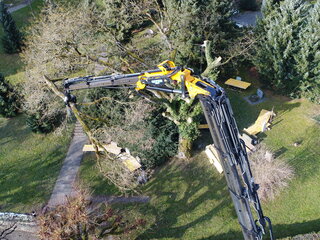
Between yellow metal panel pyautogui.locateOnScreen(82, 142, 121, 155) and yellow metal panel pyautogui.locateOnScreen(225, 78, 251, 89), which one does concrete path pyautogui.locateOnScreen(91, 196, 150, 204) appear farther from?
yellow metal panel pyautogui.locateOnScreen(225, 78, 251, 89)

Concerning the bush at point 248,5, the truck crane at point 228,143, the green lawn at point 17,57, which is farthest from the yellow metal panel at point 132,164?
the bush at point 248,5

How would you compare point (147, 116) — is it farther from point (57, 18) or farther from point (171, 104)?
point (57, 18)

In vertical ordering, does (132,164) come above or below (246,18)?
above

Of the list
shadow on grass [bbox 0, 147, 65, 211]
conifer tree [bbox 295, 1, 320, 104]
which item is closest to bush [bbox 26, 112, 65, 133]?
shadow on grass [bbox 0, 147, 65, 211]

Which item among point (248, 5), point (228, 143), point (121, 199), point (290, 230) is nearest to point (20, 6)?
point (248, 5)

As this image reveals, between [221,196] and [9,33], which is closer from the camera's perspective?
[221,196]

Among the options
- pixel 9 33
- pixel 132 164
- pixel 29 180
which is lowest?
pixel 132 164

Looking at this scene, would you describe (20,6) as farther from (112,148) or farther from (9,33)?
(112,148)

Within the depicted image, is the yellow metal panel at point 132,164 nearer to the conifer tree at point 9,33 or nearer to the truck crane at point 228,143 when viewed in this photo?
the truck crane at point 228,143
